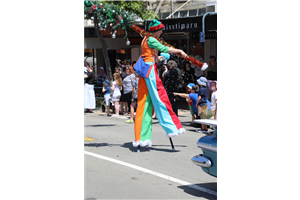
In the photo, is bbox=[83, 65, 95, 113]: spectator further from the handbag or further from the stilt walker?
the handbag

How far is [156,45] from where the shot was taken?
20.2ft

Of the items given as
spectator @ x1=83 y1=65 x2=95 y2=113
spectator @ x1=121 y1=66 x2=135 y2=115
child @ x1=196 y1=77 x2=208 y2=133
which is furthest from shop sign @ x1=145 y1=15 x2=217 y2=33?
child @ x1=196 y1=77 x2=208 y2=133

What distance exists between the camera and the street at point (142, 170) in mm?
4460

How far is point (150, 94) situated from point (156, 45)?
0.90 meters

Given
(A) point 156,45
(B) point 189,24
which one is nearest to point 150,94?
(A) point 156,45

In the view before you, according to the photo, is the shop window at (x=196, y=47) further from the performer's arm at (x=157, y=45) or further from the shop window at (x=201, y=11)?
the performer's arm at (x=157, y=45)

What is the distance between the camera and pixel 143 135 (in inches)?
255

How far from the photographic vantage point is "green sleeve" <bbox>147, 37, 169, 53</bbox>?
609 cm

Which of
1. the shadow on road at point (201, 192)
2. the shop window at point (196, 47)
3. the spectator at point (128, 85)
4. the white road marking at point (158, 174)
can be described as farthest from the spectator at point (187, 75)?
the shadow on road at point (201, 192)

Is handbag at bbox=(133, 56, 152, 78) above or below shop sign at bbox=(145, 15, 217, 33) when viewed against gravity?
below

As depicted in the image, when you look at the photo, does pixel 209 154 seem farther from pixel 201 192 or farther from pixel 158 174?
pixel 158 174
